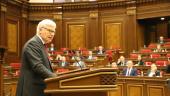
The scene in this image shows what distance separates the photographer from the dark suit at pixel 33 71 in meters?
2.10

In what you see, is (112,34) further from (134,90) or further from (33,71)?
(33,71)

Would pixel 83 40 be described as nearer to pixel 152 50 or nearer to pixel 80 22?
pixel 80 22

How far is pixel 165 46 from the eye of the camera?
32.6ft

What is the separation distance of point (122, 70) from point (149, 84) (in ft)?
5.86

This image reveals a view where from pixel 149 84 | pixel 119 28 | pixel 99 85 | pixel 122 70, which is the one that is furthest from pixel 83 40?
pixel 99 85

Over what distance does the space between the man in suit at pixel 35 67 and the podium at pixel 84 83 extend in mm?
150

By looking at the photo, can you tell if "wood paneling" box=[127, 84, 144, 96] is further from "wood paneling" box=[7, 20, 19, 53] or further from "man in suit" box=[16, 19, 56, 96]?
"wood paneling" box=[7, 20, 19, 53]

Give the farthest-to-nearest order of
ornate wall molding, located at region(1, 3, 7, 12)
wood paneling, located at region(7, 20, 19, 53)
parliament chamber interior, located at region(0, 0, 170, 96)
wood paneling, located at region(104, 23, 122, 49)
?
wood paneling, located at region(104, 23, 122, 49), wood paneling, located at region(7, 20, 19, 53), ornate wall molding, located at region(1, 3, 7, 12), parliament chamber interior, located at region(0, 0, 170, 96)

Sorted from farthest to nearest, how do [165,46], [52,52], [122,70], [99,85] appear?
1. [52,52]
2. [165,46]
3. [122,70]
4. [99,85]

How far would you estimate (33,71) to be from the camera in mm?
2154

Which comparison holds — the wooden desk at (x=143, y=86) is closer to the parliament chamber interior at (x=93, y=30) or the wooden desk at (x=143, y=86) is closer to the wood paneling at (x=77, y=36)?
the parliament chamber interior at (x=93, y=30)

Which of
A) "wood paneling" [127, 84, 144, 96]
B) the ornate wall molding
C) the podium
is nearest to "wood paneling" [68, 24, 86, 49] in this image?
the ornate wall molding

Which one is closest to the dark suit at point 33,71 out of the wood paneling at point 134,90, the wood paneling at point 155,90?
the wood paneling at point 155,90

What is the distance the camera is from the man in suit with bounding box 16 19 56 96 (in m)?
2.11
